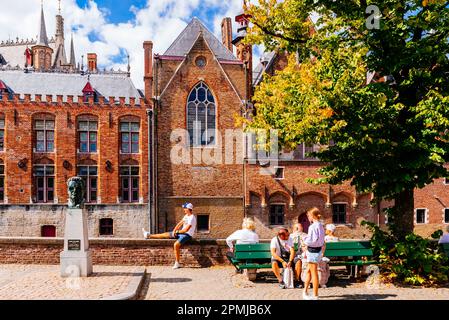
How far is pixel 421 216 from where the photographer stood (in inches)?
992

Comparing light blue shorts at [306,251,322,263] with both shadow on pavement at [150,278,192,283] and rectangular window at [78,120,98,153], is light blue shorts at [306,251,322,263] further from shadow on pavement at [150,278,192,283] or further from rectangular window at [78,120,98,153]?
rectangular window at [78,120,98,153]

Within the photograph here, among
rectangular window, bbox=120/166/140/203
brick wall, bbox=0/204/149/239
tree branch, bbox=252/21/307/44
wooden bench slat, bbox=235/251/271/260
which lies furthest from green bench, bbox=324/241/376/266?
rectangular window, bbox=120/166/140/203

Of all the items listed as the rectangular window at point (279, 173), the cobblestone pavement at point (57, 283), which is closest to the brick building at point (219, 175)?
the rectangular window at point (279, 173)

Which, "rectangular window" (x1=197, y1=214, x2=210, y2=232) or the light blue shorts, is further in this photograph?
"rectangular window" (x1=197, y1=214, x2=210, y2=232)

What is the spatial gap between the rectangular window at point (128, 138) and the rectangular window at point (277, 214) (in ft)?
29.6

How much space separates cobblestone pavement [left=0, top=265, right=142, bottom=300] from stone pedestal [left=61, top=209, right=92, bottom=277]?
0.91 feet

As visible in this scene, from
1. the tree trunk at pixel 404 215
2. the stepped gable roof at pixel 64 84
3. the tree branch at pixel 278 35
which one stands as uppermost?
the stepped gable roof at pixel 64 84

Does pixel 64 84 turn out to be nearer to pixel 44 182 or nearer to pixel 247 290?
pixel 44 182

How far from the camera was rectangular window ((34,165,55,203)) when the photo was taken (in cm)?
2394

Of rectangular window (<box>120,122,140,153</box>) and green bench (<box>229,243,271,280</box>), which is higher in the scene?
rectangular window (<box>120,122,140,153</box>)

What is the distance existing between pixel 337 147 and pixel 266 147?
2.35 metres

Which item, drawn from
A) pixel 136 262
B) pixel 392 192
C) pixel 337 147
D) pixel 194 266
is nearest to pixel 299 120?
pixel 337 147

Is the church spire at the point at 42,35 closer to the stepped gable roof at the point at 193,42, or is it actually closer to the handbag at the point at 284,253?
the stepped gable roof at the point at 193,42

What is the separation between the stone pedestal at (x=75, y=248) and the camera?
9.20 meters
